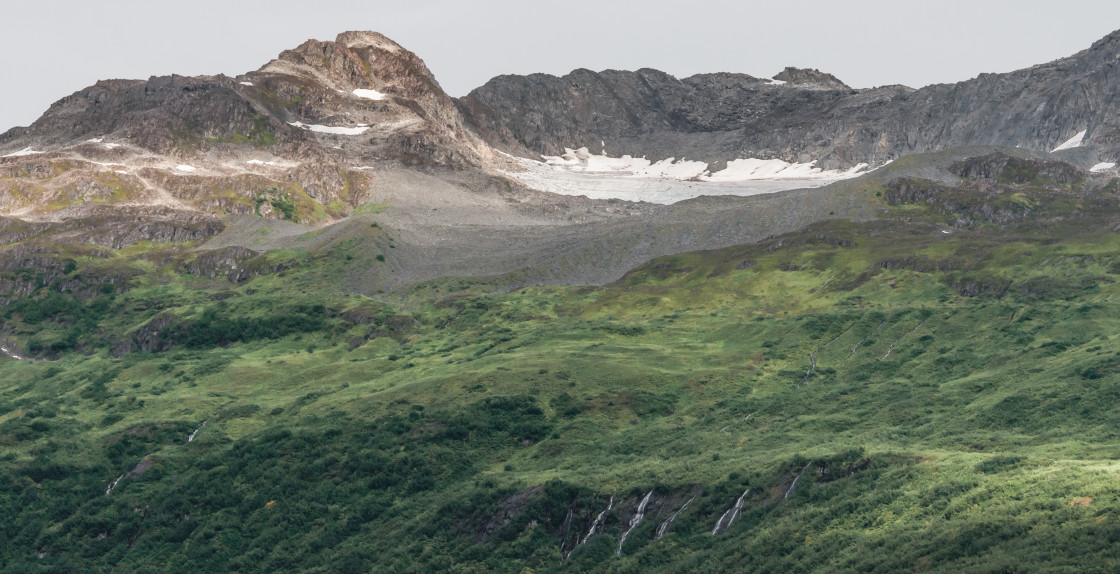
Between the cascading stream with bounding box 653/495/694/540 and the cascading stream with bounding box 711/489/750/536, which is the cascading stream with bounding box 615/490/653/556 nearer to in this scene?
the cascading stream with bounding box 653/495/694/540

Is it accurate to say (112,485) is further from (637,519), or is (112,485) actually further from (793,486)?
(793,486)

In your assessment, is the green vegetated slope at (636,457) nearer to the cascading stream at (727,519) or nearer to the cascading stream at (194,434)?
the cascading stream at (727,519)

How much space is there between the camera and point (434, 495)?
135000 mm

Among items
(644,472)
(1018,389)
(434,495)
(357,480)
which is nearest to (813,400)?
(1018,389)

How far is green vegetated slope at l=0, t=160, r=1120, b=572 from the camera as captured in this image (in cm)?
8575

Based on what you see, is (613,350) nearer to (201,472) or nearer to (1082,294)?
(201,472)

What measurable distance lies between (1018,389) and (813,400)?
26452 mm

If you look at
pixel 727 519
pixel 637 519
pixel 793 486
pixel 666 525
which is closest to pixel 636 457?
pixel 637 519

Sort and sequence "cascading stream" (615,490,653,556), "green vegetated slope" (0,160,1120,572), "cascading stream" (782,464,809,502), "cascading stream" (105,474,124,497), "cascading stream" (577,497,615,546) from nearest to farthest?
1. "green vegetated slope" (0,160,1120,572)
2. "cascading stream" (782,464,809,502)
3. "cascading stream" (615,490,653,556)
4. "cascading stream" (577,497,615,546)
5. "cascading stream" (105,474,124,497)

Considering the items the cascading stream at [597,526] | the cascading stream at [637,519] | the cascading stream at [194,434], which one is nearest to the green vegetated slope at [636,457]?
the cascading stream at [597,526]

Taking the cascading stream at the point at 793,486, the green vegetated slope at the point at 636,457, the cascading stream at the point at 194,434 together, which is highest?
the cascading stream at the point at 793,486

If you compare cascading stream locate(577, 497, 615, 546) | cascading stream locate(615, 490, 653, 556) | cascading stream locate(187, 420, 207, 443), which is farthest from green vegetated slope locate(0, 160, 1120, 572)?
cascading stream locate(187, 420, 207, 443)

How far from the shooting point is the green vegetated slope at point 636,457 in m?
85.8

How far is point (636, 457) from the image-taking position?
13125 cm
